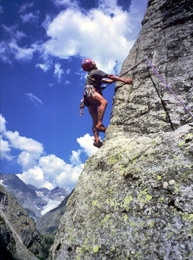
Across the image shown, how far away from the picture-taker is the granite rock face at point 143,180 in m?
3.26

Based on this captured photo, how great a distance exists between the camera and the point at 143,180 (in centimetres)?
409

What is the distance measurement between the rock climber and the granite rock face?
32.6 inches

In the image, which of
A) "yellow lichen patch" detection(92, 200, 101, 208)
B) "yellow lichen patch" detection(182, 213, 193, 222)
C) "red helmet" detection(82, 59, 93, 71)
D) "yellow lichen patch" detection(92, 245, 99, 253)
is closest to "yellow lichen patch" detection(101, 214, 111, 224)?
"yellow lichen patch" detection(92, 200, 101, 208)

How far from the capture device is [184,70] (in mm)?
6387

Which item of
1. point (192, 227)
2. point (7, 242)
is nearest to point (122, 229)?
point (192, 227)

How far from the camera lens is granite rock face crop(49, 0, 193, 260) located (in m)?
3.26

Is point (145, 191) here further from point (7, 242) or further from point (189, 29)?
point (7, 242)

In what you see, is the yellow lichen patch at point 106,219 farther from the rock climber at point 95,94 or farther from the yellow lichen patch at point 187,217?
the rock climber at point 95,94

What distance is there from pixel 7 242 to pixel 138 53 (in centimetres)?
2692

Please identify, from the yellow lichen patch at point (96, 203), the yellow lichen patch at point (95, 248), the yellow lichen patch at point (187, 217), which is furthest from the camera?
the yellow lichen patch at point (96, 203)

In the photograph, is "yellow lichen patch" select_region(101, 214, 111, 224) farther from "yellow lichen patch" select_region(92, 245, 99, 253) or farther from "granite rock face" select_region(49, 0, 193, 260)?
"yellow lichen patch" select_region(92, 245, 99, 253)

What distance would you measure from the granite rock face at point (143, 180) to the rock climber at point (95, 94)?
0.83 metres

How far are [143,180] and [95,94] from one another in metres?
5.01

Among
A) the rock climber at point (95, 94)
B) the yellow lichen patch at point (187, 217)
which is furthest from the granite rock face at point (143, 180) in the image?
the rock climber at point (95, 94)
